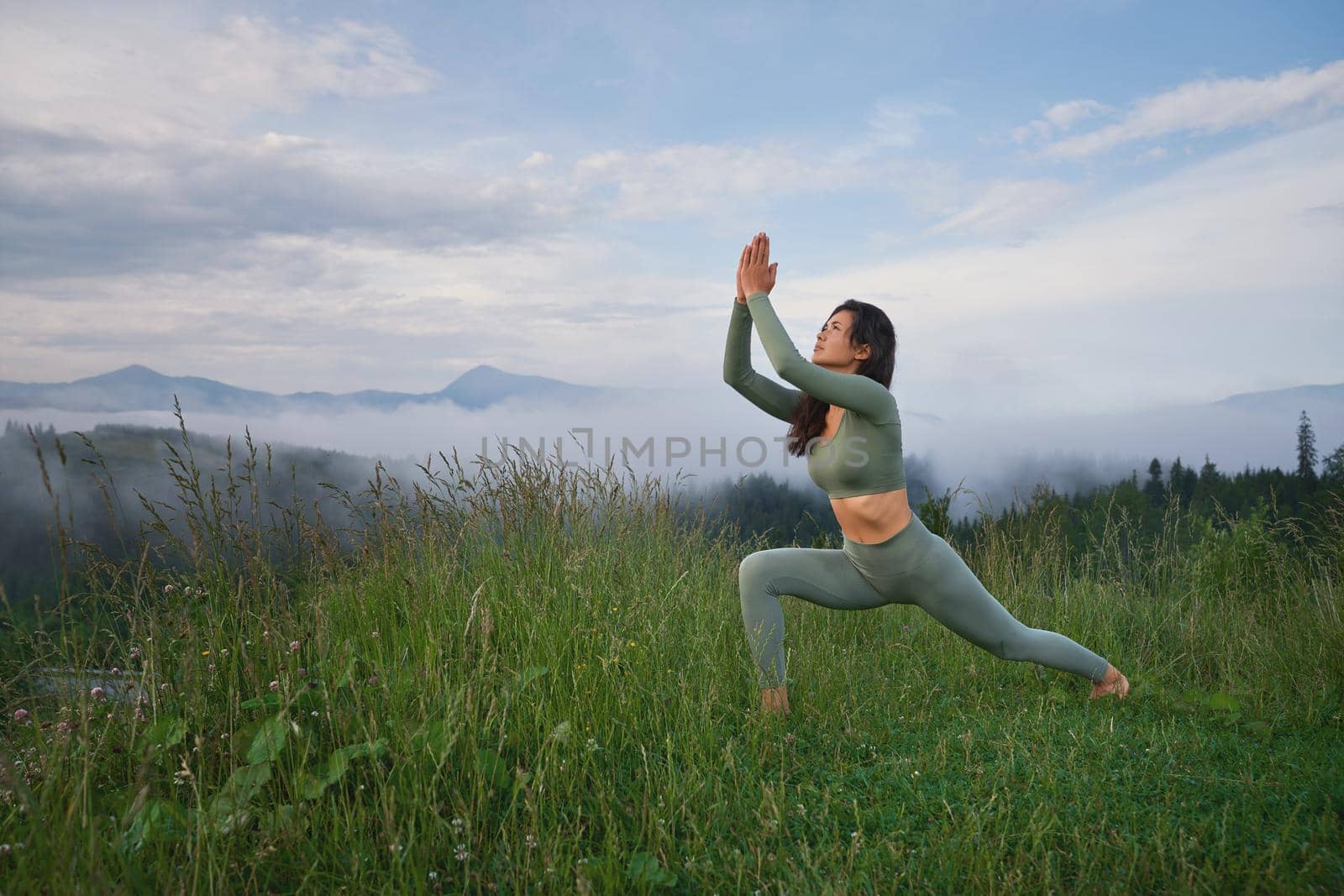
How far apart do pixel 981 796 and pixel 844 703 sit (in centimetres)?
99

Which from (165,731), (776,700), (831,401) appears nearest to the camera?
(165,731)

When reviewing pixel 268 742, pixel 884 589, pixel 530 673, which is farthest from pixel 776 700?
pixel 268 742

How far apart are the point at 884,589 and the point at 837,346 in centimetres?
119

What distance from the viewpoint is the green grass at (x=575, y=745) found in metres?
2.58

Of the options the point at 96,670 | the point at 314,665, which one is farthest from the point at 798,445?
the point at 96,670

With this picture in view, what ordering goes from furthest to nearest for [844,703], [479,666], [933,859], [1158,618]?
[1158,618], [844,703], [479,666], [933,859]

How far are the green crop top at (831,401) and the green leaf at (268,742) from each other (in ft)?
7.52

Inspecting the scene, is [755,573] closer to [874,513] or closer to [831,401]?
[874,513]

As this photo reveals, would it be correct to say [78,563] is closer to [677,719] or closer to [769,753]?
[677,719]

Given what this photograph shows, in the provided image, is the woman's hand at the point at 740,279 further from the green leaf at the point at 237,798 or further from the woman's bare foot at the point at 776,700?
the green leaf at the point at 237,798

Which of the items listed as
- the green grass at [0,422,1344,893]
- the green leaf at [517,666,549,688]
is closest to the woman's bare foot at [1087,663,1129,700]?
the green grass at [0,422,1344,893]

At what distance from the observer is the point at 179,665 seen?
352 centimetres

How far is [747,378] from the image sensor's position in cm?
417

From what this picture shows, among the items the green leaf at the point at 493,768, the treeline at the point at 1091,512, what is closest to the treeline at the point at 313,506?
the treeline at the point at 1091,512
